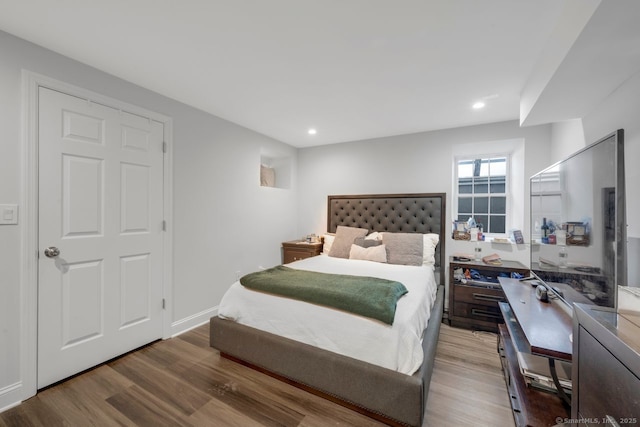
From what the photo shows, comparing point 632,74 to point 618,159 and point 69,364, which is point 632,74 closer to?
point 618,159

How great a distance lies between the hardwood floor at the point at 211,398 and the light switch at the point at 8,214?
1217 mm

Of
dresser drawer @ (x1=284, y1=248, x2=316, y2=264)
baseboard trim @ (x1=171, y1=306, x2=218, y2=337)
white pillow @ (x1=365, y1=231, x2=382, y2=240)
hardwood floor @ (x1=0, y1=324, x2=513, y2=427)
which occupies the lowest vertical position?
hardwood floor @ (x1=0, y1=324, x2=513, y2=427)

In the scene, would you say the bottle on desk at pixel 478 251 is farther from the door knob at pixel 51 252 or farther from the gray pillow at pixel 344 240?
the door knob at pixel 51 252

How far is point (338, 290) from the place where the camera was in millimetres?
1863

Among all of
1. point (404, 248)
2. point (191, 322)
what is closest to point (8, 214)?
point (191, 322)

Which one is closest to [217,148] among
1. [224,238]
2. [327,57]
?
[224,238]

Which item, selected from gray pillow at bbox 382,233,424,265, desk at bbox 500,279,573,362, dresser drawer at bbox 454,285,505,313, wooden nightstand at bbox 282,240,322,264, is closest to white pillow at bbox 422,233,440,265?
gray pillow at bbox 382,233,424,265

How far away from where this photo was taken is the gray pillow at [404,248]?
3039 mm

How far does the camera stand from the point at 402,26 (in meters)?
1.54

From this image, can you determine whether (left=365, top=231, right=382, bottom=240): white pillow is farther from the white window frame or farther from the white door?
the white door

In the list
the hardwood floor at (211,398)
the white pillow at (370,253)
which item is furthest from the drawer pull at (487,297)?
the white pillow at (370,253)

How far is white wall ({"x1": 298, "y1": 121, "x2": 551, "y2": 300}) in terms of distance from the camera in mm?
2967

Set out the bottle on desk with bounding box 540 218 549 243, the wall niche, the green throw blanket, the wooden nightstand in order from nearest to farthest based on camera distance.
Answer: the green throw blanket < the bottle on desk with bounding box 540 218 549 243 < the wooden nightstand < the wall niche

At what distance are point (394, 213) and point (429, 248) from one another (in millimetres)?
712
